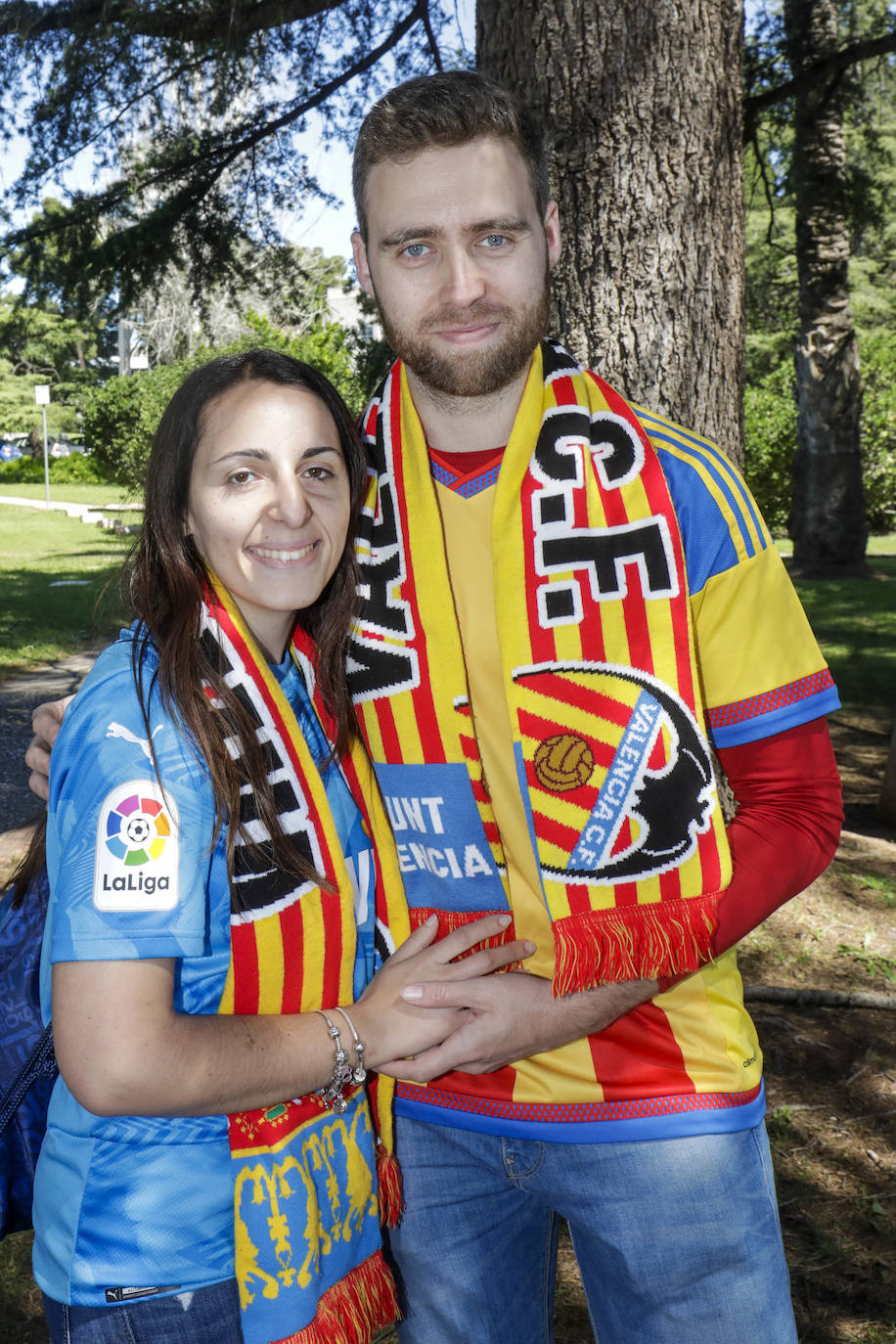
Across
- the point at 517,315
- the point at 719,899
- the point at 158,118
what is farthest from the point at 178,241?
Result: the point at 719,899

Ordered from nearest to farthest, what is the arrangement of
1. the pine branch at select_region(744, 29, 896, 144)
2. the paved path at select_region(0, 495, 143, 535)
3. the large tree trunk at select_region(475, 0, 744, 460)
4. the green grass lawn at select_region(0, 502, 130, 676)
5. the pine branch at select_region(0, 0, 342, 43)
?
the large tree trunk at select_region(475, 0, 744, 460) → the pine branch at select_region(0, 0, 342, 43) → the pine branch at select_region(744, 29, 896, 144) → the green grass lawn at select_region(0, 502, 130, 676) → the paved path at select_region(0, 495, 143, 535)

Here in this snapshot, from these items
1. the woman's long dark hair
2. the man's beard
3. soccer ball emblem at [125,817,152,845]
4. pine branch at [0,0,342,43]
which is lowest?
soccer ball emblem at [125,817,152,845]

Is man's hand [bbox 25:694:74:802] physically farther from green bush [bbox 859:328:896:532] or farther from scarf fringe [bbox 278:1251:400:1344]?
green bush [bbox 859:328:896:532]

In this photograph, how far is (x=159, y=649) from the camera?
181cm

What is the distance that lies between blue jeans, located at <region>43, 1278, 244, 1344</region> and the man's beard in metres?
1.50

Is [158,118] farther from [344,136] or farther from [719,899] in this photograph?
[719,899]

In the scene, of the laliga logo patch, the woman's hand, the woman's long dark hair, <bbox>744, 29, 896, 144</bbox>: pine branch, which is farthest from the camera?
<bbox>744, 29, 896, 144</bbox>: pine branch

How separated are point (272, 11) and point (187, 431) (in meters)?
3.64

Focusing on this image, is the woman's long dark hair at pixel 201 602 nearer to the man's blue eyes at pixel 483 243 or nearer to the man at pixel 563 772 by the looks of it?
the man at pixel 563 772

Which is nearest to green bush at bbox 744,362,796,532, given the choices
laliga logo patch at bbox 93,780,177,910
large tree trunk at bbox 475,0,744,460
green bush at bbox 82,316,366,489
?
green bush at bbox 82,316,366,489

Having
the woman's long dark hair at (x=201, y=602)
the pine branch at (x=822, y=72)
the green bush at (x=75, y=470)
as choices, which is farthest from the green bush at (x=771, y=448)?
the green bush at (x=75, y=470)

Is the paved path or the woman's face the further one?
the paved path

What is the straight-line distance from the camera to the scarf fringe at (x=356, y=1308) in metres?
1.87

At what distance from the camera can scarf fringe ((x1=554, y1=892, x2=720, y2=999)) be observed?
1.90 metres
